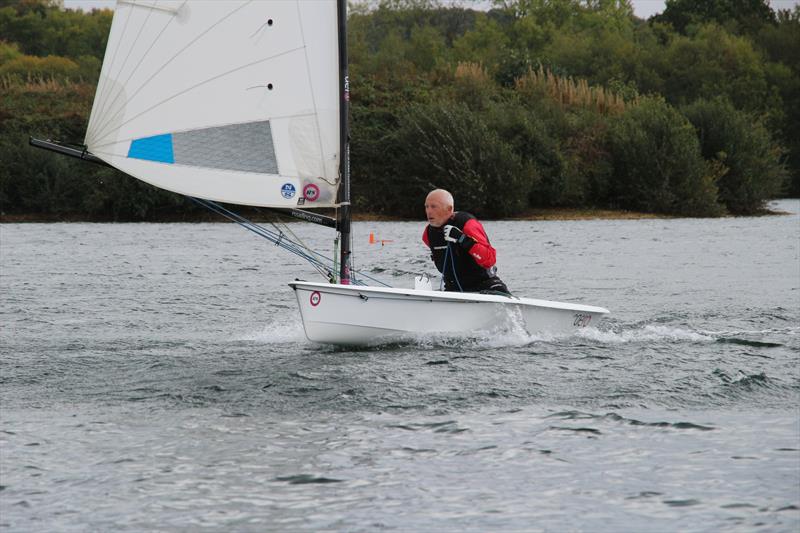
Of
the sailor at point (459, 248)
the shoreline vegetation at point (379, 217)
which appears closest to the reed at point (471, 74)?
the shoreline vegetation at point (379, 217)

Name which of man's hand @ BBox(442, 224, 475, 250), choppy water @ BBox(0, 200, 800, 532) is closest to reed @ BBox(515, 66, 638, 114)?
choppy water @ BBox(0, 200, 800, 532)

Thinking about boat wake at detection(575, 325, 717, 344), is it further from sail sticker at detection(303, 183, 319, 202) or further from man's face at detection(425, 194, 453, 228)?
sail sticker at detection(303, 183, 319, 202)

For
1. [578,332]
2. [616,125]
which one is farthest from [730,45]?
[578,332]

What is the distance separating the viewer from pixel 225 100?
12.2 meters

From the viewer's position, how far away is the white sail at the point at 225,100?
1185 centimetres

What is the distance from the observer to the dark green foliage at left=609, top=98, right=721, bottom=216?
44000 mm

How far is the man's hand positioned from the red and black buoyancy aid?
0.31 feet

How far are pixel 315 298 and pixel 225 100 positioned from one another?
2458 mm

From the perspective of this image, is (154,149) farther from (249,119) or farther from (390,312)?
(390,312)

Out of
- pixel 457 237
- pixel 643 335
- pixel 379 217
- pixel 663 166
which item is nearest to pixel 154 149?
pixel 457 237

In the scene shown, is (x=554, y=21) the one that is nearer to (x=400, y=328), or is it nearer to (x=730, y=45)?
(x=730, y=45)

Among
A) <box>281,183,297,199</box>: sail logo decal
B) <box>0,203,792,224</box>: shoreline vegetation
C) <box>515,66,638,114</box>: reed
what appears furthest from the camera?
<box>515,66,638,114</box>: reed

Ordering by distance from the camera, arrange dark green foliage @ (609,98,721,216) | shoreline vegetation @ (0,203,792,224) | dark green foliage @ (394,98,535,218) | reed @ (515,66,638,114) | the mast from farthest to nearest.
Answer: reed @ (515,66,638,114) < dark green foliage @ (609,98,721,216) < dark green foliage @ (394,98,535,218) < shoreline vegetation @ (0,203,792,224) < the mast

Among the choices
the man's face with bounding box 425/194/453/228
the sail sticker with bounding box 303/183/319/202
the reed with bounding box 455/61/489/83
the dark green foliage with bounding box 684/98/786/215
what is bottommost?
the man's face with bounding box 425/194/453/228
